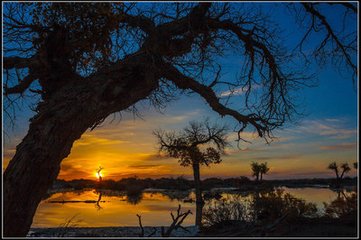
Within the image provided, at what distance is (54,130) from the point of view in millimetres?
6418

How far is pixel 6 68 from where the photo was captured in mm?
7117

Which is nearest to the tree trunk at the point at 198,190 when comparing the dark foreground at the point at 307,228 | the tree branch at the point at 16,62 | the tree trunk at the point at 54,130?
the dark foreground at the point at 307,228

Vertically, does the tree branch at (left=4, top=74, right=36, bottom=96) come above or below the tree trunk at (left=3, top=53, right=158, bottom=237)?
above

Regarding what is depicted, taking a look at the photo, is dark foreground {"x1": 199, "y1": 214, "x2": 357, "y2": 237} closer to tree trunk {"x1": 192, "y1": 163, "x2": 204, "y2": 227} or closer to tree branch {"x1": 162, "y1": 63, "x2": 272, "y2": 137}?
tree branch {"x1": 162, "y1": 63, "x2": 272, "y2": 137}

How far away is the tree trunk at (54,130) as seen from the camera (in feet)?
19.5

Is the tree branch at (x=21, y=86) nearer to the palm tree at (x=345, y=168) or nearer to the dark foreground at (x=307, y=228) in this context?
the dark foreground at (x=307, y=228)

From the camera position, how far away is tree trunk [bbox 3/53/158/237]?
596cm

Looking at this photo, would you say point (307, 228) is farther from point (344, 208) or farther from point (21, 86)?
point (21, 86)

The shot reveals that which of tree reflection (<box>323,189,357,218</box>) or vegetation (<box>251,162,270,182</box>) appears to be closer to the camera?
tree reflection (<box>323,189,357,218</box>)

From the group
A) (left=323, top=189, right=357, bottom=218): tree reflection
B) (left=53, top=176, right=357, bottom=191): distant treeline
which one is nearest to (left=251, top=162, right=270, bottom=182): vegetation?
(left=53, top=176, right=357, bottom=191): distant treeline

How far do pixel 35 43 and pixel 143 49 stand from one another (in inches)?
85.9

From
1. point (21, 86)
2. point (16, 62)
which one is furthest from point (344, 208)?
point (16, 62)

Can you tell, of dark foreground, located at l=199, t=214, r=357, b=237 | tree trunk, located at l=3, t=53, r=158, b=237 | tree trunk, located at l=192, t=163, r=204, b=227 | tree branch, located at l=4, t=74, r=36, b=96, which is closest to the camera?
tree trunk, located at l=3, t=53, r=158, b=237

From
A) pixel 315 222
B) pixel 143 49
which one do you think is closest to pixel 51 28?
pixel 143 49
